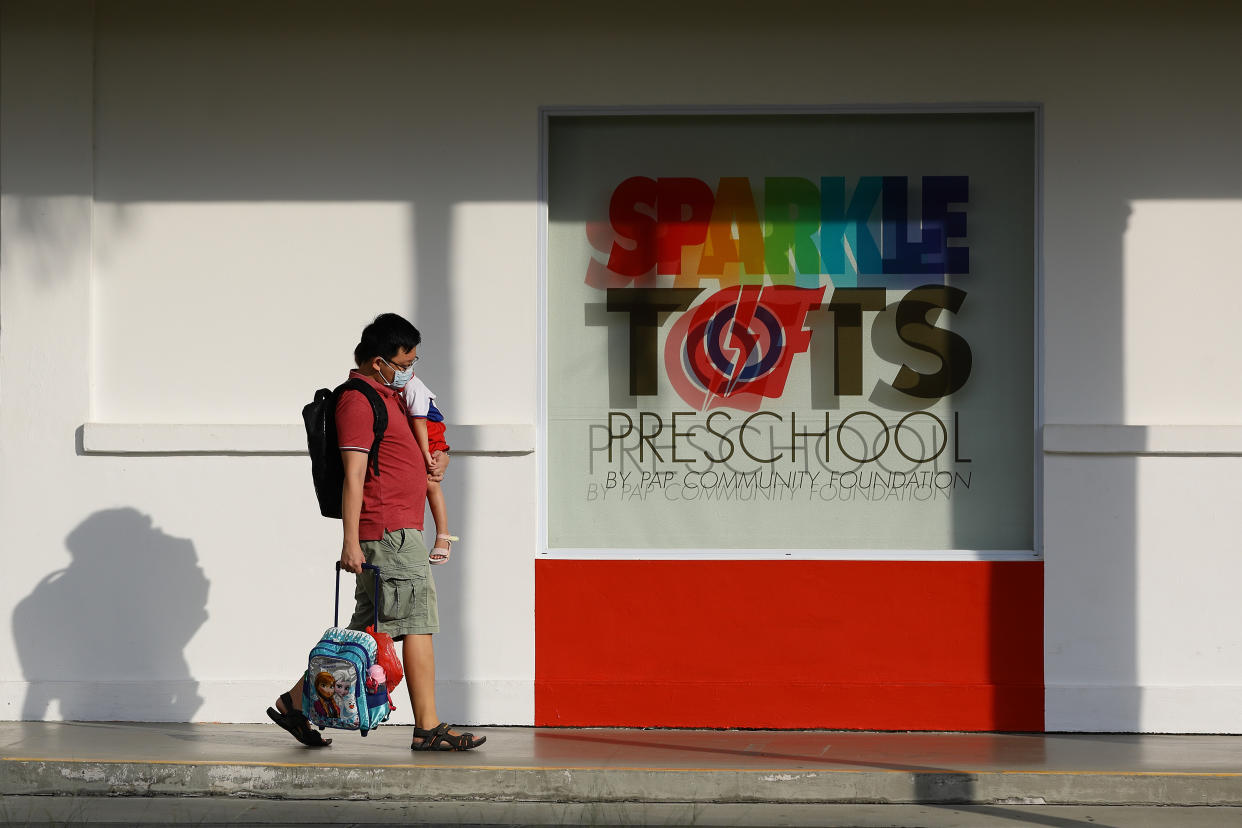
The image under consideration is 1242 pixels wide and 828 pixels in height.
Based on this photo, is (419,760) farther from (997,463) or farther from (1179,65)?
(1179,65)

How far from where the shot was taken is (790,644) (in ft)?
23.6

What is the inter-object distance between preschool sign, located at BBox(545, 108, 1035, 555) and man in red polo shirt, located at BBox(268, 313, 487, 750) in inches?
49.3

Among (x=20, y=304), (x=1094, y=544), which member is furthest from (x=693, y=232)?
(x=20, y=304)

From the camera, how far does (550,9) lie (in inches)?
288

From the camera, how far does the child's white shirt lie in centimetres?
640

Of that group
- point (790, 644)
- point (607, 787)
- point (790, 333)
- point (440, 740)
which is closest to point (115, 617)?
point (440, 740)

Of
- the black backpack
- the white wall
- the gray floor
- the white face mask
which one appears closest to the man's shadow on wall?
the white wall

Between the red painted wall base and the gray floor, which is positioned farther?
the red painted wall base

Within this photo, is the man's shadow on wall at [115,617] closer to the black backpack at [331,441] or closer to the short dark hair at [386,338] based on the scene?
the black backpack at [331,441]

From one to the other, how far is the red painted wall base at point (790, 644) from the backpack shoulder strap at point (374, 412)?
4.52ft

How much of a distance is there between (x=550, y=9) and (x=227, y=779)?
406cm

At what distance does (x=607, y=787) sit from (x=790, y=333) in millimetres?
2609

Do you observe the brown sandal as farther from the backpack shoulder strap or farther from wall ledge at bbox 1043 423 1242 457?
wall ledge at bbox 1043 423 1242 457

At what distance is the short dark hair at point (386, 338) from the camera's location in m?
6.24
